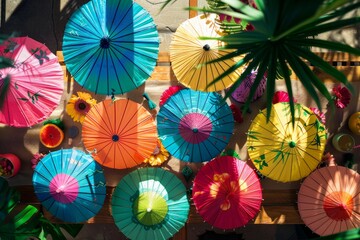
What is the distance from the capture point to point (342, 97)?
640cm

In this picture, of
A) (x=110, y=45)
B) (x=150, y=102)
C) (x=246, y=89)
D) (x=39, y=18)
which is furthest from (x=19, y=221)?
(x=246, y=89)

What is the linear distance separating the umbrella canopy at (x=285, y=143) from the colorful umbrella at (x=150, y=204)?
1.28 meters

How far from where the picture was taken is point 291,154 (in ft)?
18.9

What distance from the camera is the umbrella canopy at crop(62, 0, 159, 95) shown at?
18.0ft

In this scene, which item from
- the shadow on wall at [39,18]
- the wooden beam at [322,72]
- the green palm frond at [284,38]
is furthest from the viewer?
the shadow on wall at [39,18]

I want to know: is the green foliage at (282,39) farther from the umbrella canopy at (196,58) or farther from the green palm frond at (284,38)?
the umbrella canopy at (196,58)

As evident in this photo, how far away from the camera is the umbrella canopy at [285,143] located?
5.74m

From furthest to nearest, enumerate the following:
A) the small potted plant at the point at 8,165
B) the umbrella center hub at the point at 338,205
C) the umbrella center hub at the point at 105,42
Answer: the small potted plant at the point at 8,165, the umbrella center hub at the point at 338,205, the umbrella center hub at the point at 105,42

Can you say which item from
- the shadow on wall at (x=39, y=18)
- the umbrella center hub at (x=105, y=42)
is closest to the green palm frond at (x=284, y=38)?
the umbrella center hub at (x=105, y=42)

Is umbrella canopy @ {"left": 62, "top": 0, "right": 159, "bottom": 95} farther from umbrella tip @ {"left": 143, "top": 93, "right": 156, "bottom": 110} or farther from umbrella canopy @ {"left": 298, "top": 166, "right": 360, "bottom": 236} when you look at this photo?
umbrella canopy @ {"left": 298, "top": 166, "right": 360, "bottom": 236}

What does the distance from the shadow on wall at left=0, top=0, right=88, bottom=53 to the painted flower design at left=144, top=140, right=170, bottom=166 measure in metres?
2.96

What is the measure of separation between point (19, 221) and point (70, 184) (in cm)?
97

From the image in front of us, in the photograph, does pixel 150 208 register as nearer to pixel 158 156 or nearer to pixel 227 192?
pixel 158 156

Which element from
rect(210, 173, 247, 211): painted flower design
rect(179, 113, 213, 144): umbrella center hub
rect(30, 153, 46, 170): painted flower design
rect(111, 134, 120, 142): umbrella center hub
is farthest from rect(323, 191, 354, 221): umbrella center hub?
rect(30, 153, 46, 170): painted flower design
